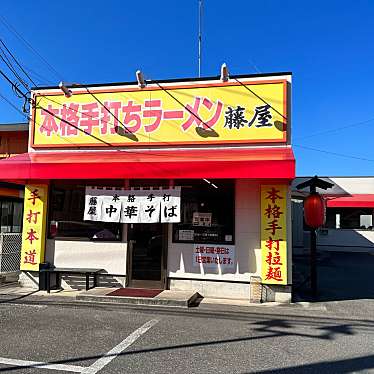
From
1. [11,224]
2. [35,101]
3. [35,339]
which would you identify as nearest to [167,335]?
[35,339]

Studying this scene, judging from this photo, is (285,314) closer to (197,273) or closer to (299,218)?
(197,273)

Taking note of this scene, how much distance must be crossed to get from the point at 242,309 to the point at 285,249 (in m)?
1.66

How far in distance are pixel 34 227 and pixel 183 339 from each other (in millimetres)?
5682

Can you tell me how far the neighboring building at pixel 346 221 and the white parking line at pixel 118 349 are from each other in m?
17.2

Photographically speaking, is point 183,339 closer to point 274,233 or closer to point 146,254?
point 274,233

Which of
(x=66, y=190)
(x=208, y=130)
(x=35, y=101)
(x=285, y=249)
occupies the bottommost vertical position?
(x=285, y=249)

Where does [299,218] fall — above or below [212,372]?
above

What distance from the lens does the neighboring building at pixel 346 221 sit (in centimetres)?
2244

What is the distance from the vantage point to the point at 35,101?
10297 mm

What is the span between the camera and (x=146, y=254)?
9.52m

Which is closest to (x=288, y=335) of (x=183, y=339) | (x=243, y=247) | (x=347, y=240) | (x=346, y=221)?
(x=183, y=339)

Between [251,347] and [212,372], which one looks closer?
[212,372]

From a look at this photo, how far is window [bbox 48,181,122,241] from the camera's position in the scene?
982 cm

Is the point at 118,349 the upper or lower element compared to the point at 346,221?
lower
